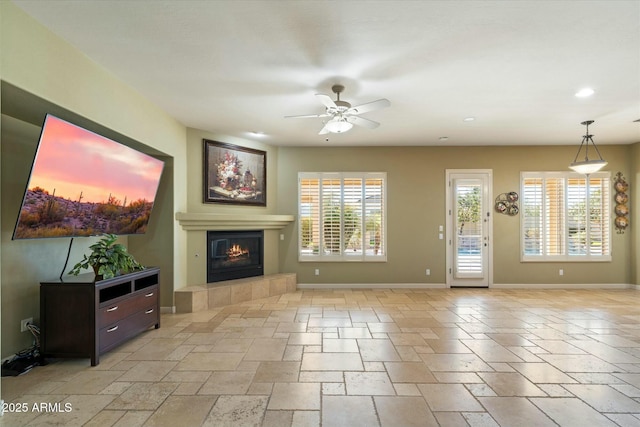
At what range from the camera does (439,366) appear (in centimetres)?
310

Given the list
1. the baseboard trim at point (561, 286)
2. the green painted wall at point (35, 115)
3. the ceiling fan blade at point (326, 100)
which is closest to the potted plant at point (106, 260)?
the green painted wall at point (35, 115)

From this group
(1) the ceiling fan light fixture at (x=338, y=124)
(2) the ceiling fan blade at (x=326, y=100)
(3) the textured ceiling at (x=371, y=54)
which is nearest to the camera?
(3) the textured ceiling at (x=371, y=54)

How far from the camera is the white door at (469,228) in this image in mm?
6758

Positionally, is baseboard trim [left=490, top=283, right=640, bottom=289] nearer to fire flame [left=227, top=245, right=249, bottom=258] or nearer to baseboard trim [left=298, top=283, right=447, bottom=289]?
baseboard trim [left=298, top=283, right=447, bottom=289]

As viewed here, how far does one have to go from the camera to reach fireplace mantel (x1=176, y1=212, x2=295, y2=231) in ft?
17.4

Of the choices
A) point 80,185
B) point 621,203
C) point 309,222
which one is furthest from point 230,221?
point 621,203

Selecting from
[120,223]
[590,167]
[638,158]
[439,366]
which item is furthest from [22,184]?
[638,158]

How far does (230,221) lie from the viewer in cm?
578

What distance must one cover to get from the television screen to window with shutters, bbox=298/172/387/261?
10.6ft

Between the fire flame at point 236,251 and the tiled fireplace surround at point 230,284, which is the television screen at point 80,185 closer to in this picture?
the tiled fireplace surround at point 230,284

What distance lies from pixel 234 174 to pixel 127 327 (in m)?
3.21

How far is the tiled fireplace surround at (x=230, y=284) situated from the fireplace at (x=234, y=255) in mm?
129

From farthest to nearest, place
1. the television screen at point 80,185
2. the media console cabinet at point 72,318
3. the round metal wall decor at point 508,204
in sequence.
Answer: the round metal wall decor at point 508,204
the media console cabinet at point 72,318
the television screen at point 80,185

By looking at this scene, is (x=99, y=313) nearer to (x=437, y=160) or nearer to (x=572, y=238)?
(x=437, y=160)
